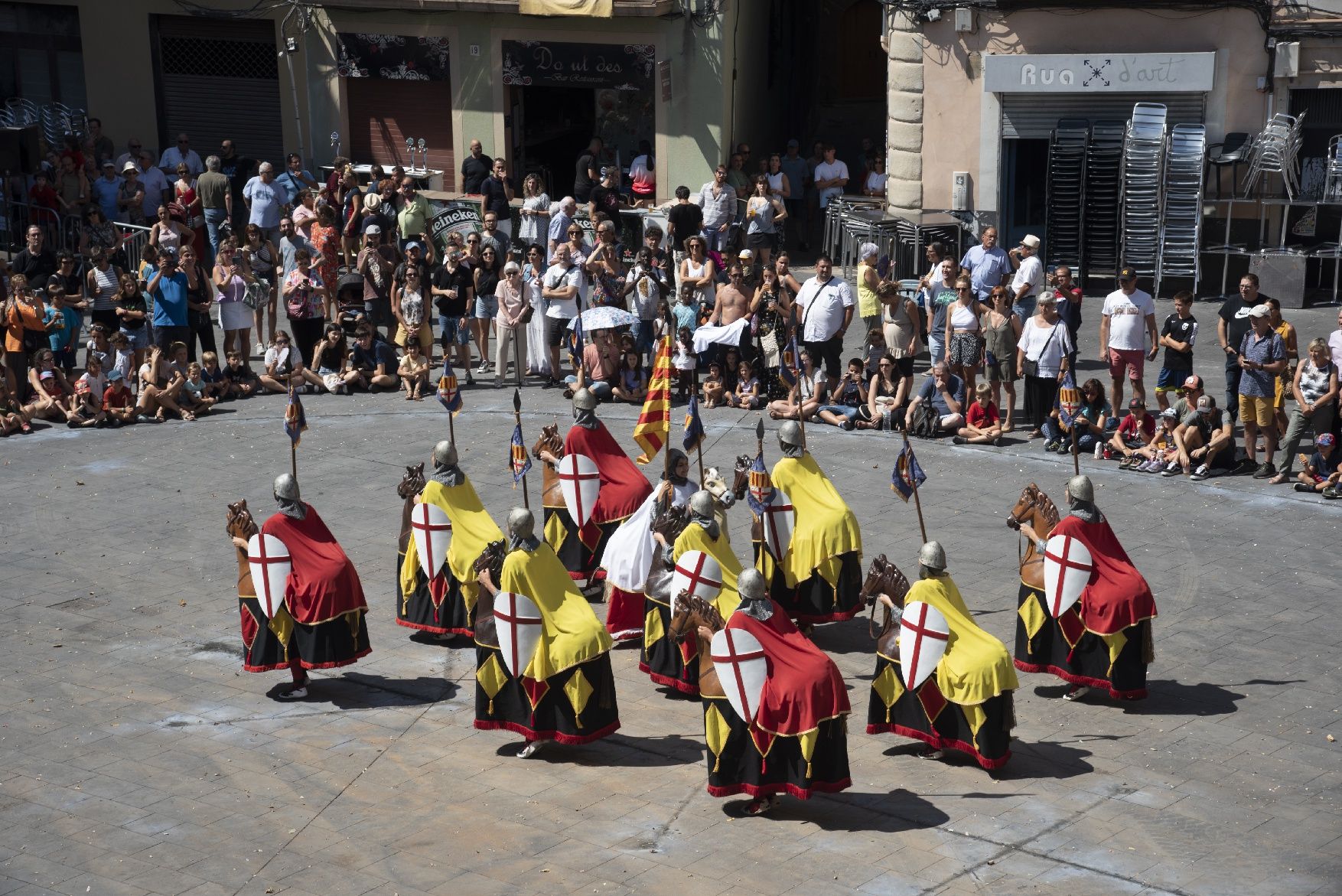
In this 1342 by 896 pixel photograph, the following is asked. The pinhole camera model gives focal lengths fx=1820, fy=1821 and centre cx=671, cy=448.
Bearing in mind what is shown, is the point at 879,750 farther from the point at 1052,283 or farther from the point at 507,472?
the point at 1052,283

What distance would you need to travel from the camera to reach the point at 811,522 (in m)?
12.6

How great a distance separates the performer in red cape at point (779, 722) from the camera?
32.1 ft

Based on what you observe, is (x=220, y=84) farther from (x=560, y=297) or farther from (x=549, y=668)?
(x=549, y=668)

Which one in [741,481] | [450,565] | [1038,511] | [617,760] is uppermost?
[741,481]

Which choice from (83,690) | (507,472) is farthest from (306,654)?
(507,472)

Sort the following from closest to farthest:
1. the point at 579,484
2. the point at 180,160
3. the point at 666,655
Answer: the point at 666,655 → the point at 579,484 → the point at 180,160

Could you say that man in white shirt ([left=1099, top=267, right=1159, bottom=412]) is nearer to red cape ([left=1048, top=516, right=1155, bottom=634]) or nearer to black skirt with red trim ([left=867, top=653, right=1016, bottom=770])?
red cape ([left=1048, top=516, right=1155, bottom=634])

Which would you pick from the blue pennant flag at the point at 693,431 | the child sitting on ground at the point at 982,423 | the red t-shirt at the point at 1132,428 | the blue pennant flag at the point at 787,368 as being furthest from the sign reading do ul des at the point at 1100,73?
the blue pennant flag at the point at 693,431

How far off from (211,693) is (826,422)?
8.18 meters

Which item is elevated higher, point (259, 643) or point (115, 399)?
point (115, 399)

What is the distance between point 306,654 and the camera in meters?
11.7

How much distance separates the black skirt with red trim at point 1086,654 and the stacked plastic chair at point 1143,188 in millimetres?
12138

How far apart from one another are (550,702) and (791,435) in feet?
9.42

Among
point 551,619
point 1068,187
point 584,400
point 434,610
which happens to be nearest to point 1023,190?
point 1068,187
